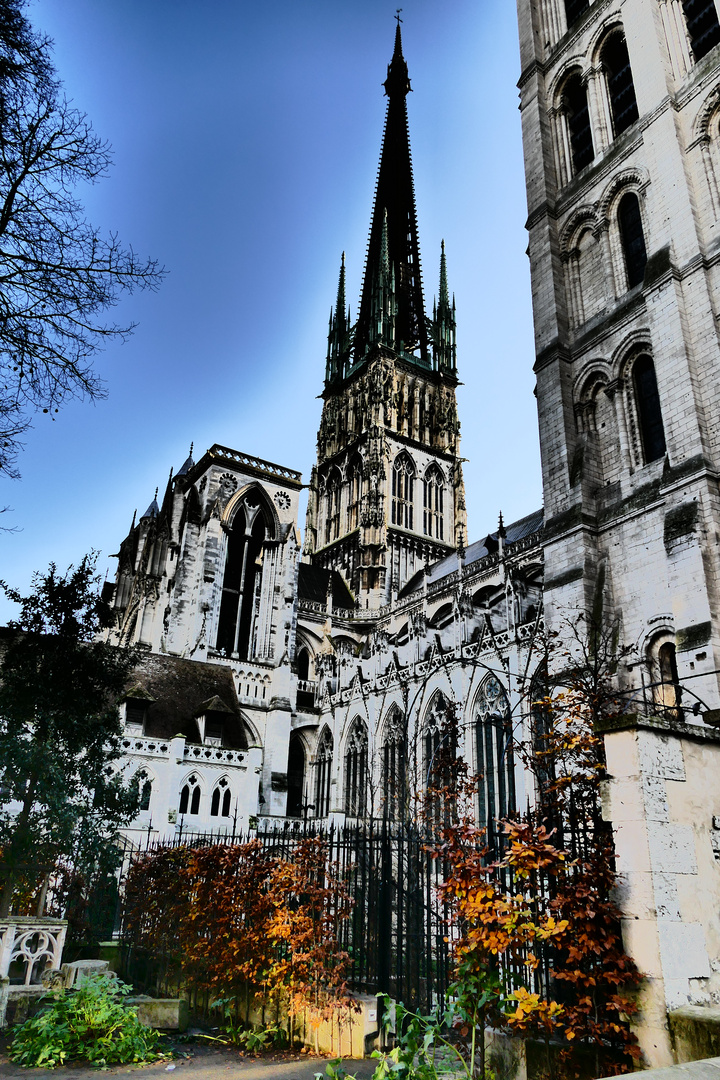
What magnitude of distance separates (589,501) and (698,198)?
24.7 feet

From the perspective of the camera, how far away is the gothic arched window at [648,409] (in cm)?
1681

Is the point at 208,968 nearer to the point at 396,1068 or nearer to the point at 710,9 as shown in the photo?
the point at 396,1068

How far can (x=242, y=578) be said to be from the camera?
3278 cm

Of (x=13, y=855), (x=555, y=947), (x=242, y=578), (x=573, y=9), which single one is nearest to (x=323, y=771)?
(x=242, y=578)

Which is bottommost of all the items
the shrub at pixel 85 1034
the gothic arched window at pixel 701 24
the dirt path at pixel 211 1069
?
the dirt path at pixel 211 1069

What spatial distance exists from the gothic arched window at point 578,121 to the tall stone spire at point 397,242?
32720 mm

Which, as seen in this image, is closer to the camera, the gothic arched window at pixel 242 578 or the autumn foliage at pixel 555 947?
the autumn foliage at pixel 555 947

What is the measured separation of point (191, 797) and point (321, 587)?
992 inches

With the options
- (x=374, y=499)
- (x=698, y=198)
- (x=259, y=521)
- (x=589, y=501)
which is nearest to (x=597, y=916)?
(x=589, y=501)

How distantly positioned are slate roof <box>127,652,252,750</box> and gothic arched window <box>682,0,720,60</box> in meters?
23.4

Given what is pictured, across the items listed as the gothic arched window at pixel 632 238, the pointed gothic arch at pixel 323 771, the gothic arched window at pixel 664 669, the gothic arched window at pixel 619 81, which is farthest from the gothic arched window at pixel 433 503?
the gothic arched window at pixel 664 669

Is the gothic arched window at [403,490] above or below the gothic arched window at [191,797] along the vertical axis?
above

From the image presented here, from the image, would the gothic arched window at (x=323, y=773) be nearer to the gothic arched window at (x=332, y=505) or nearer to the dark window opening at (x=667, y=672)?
the gothic arched window at (x=332, y=505)

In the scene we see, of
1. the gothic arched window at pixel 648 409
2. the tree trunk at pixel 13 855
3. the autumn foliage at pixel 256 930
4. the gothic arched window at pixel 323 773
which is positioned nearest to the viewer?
the autumn foliage at pixel 256 930
